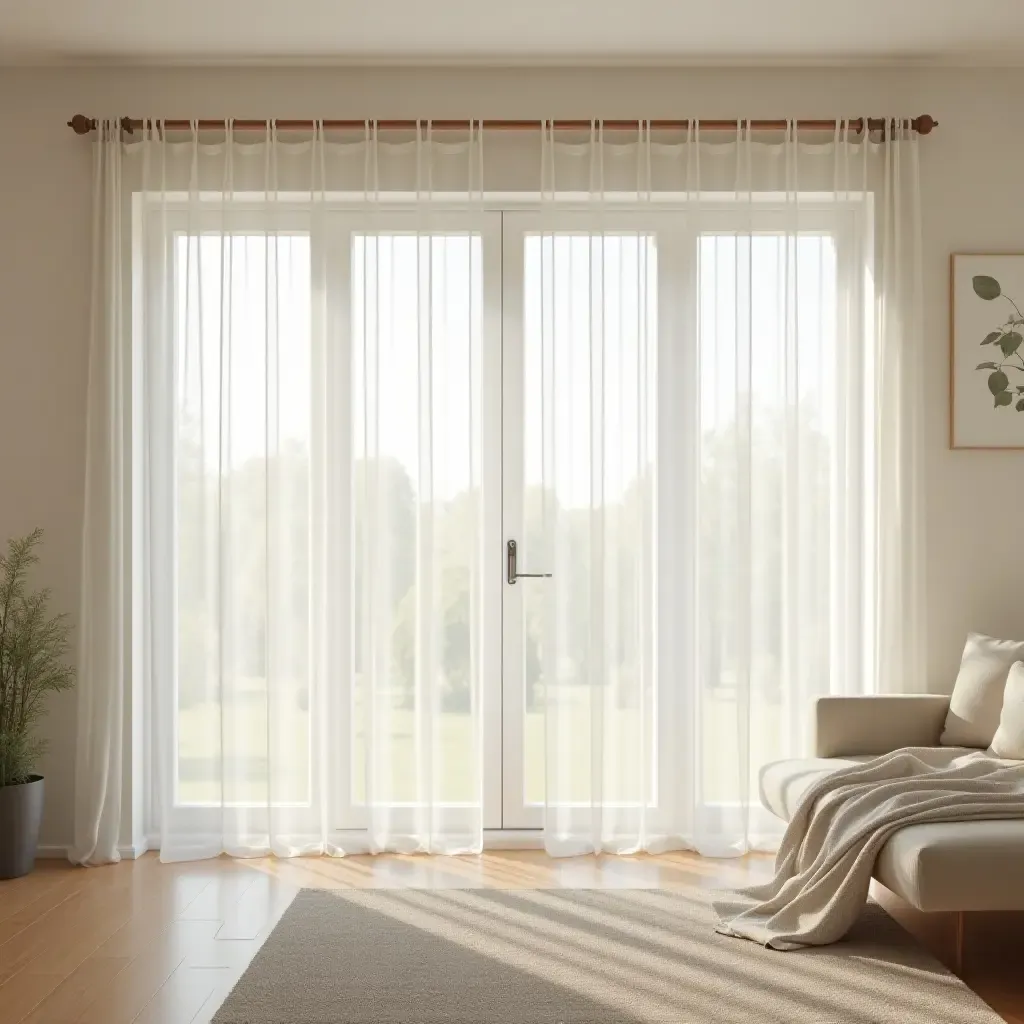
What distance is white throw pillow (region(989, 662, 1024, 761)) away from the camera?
12.3 ft

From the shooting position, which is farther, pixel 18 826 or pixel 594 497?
pixel 594 497

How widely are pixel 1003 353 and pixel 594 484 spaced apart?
1677mm

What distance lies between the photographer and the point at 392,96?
444cm

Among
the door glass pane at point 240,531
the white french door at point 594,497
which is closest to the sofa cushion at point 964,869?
the white french door at point 594,497

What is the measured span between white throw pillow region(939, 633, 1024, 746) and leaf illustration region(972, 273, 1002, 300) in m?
1.35

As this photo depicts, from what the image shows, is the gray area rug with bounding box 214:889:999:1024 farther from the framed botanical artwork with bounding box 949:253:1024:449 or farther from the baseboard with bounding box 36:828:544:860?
the framed botanical artwork with bounding box 949:253:1024:449

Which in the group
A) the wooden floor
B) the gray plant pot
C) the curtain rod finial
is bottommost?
the wooden floor

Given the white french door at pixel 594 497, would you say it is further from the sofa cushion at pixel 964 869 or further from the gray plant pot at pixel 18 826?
the gray plant pot at pixel 18 826

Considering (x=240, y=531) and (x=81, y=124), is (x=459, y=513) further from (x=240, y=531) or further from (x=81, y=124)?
(x=81, y=124)

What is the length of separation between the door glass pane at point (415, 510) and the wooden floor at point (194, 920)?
409mm

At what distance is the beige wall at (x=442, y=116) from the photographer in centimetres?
441

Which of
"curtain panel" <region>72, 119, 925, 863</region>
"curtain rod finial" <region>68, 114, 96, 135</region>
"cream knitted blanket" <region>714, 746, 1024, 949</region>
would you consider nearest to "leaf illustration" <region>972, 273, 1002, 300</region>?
"curtain panel" <region>72, 119, 925, 863</region>

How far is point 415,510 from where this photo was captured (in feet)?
14.5

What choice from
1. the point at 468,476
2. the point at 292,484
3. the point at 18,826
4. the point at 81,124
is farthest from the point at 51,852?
the point at 81,124
